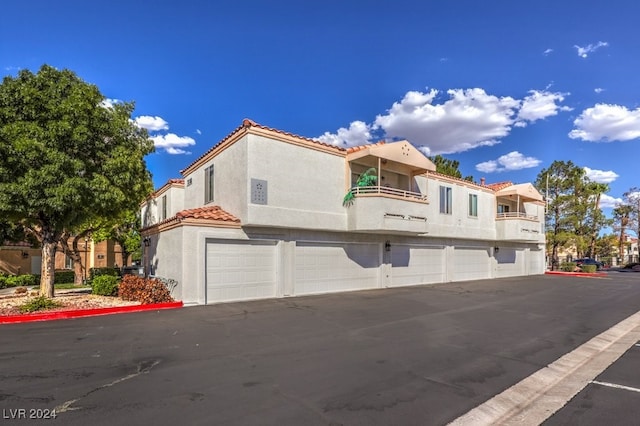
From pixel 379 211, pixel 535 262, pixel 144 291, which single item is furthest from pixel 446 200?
→ pixel 144 291

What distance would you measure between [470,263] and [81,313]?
20973mm

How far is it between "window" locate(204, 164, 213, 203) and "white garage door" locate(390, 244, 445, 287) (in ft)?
29.5

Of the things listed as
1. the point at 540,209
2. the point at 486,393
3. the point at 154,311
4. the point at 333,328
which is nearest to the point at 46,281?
the point at 154,311

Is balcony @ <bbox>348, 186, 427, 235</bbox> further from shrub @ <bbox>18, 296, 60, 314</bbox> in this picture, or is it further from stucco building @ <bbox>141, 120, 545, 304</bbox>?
shrub @ <bbox>18, 296, 60, 314</bbox>

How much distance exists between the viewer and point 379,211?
1578 centimetres

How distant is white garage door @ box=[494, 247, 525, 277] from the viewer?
2667 cm

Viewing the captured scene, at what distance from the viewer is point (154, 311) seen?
11.3m

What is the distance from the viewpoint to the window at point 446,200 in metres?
21.6

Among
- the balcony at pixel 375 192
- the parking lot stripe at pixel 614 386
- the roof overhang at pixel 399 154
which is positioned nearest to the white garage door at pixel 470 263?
the roof overhang at pixel 399 154

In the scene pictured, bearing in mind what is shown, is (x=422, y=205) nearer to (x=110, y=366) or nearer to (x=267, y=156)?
(x=267, y=156)

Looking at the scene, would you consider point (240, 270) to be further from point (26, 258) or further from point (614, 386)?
point (26, 258)

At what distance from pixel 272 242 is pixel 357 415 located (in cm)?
1038

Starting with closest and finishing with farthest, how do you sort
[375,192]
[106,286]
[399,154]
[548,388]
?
[548,388]
[106,286]
[375,192]
[399,154]

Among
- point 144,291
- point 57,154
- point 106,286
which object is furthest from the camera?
point 106,286
